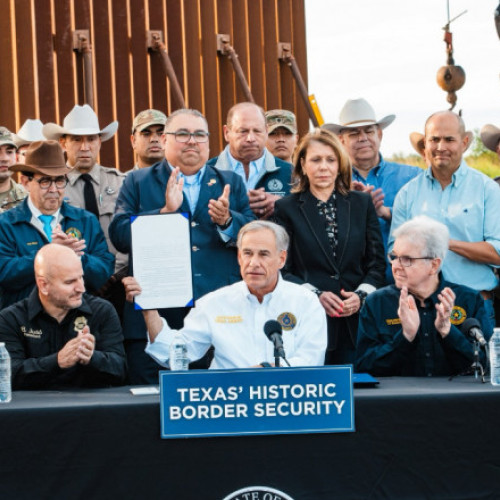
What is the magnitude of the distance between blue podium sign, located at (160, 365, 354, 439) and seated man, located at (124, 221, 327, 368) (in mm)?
992

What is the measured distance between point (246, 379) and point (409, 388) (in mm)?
695

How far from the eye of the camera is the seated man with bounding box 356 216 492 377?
423 centimetres

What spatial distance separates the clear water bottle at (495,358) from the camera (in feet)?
12.2

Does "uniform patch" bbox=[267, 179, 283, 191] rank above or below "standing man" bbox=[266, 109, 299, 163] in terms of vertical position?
below

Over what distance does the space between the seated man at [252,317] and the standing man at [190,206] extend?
0.59 m

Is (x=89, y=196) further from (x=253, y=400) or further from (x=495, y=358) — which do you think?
(x=495, y=358)

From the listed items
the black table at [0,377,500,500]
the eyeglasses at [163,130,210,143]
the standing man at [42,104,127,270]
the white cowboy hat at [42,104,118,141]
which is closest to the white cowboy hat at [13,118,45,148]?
the white cowboy hat at [42,104,118,141]

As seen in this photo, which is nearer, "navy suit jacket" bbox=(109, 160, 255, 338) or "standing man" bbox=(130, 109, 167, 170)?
"navy suit jacket" bbox=(109, 160, 255, 338)

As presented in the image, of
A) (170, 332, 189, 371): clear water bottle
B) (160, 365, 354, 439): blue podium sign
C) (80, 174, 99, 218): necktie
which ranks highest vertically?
(80, 174, 99, 218): necktie

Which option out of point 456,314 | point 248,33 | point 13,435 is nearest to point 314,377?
point 13,435

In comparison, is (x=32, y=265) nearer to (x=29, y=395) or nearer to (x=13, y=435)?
(x=29, y=395)

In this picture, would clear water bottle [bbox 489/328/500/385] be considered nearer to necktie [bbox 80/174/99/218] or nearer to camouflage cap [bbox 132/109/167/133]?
necktie [bbox 80/174/99/218]

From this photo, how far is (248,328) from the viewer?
4.44 m

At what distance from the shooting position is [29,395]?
3762mm
